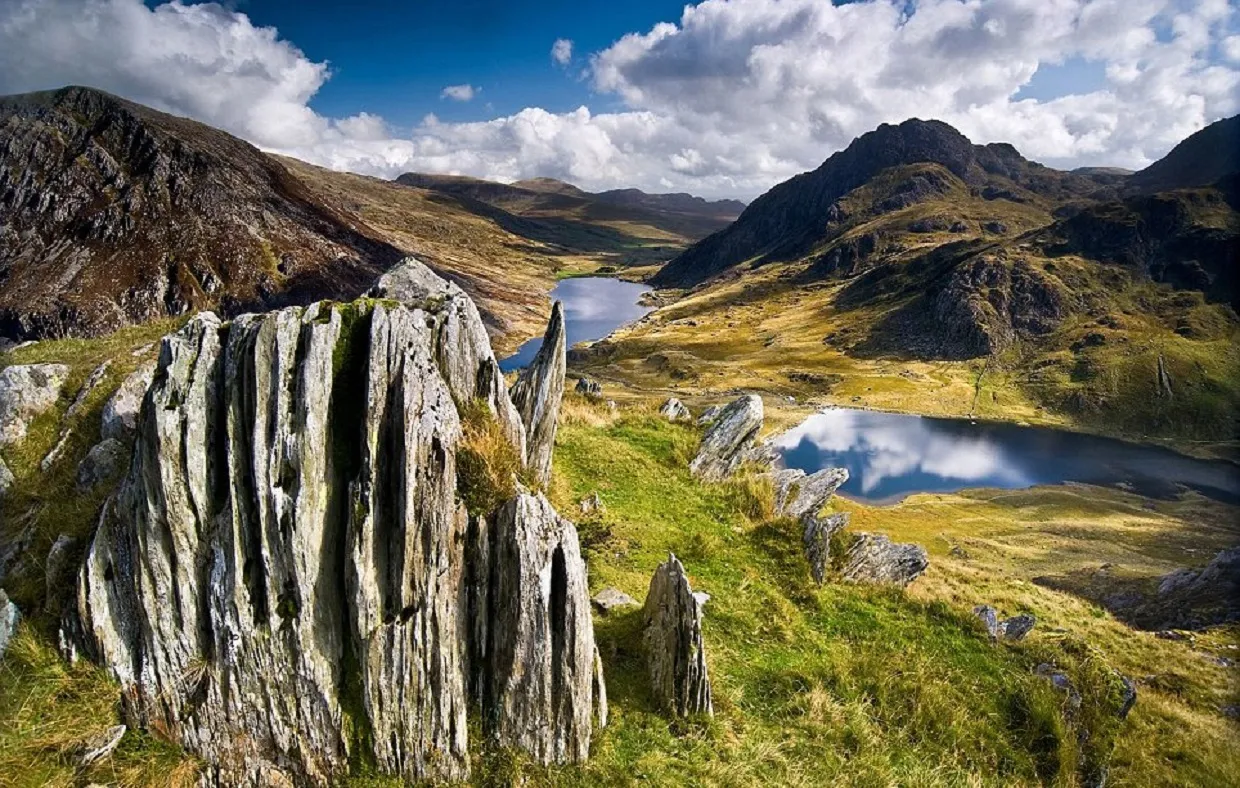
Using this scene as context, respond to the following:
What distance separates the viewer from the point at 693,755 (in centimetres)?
1192

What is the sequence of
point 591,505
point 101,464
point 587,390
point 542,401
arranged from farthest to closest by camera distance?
point 587,390 < point 591,505 < point 542,401 < point 101,464

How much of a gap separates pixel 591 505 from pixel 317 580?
11277 millimetres

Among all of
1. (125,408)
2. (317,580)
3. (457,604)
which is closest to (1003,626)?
(457,604)

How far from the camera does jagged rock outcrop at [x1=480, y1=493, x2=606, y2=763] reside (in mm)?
11023

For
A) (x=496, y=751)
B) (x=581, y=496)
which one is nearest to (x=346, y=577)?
(x=496, y=751)

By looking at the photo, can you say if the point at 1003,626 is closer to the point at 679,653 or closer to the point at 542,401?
the point at 679,653

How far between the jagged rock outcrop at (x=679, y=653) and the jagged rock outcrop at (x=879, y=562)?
9.75 meters

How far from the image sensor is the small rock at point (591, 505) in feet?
67.6

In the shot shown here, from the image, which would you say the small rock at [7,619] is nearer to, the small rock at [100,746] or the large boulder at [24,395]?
the small rock at [100,746]

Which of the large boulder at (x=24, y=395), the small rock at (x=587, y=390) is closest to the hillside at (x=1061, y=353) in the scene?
the small rock at (x=587, y=390)

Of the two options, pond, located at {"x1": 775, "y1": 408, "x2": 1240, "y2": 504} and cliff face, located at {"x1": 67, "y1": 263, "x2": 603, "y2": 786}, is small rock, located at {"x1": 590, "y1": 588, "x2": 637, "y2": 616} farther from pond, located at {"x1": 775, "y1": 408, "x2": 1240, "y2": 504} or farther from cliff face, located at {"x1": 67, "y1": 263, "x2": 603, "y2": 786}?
pond, located at {"x1": 775, "y1": 408, "x2": 1240, "y2": 504}

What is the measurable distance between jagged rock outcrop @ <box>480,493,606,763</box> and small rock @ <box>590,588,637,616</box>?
4.18 m

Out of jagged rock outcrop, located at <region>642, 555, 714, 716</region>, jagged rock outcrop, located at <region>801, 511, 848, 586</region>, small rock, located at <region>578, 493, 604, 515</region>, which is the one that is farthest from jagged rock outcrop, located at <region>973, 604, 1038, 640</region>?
small rock, located at <region>578, 493, 604, 515</region>

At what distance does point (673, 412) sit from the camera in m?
34.8
